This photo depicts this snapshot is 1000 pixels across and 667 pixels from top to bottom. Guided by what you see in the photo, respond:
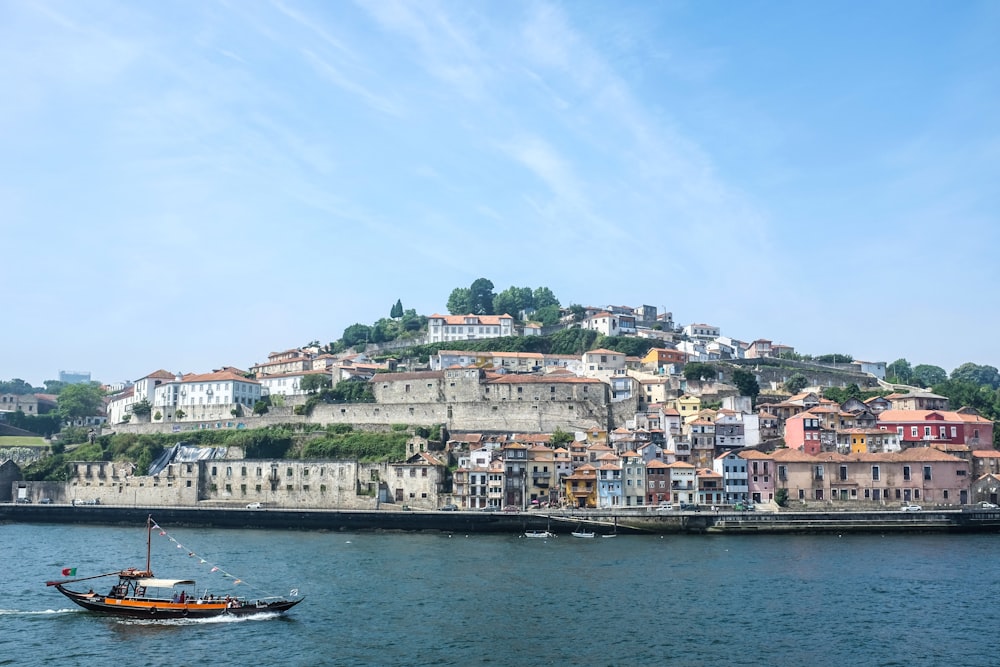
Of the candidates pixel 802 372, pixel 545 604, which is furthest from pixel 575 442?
pixel 545 604

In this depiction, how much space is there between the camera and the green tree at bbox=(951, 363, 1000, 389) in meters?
128

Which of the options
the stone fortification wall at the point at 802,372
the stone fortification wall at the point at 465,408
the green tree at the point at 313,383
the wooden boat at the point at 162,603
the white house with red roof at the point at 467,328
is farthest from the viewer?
the white house with red roof at the point at 467,328

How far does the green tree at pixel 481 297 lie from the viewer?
11450cm

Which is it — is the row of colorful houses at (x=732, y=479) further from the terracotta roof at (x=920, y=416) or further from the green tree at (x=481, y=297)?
the green tree at (x=481, y=297)

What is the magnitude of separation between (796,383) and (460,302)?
4629 cm

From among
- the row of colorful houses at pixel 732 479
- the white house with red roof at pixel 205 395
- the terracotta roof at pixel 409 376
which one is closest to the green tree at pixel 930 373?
the row of colorful houses at pixel 732 479

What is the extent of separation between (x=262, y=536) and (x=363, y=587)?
20382 millimetres

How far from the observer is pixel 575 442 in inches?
2677

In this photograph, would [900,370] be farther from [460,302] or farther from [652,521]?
[652,521]

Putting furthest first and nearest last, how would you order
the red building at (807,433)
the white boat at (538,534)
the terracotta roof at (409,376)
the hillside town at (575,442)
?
the terracotta roof at (409,376) < the red building at (807,433) < the hillside town at (575,442) < the white boat at (538,534)

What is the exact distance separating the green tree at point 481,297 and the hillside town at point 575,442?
25.8 metres

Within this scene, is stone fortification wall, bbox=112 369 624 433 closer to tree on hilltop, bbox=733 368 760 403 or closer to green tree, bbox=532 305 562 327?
tree on hilltop, bbox=733 368 760 403

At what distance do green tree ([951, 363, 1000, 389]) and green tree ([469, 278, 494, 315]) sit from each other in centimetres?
6589

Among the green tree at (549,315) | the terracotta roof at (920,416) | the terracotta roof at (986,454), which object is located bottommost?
the terracotta roof at (986,454)
